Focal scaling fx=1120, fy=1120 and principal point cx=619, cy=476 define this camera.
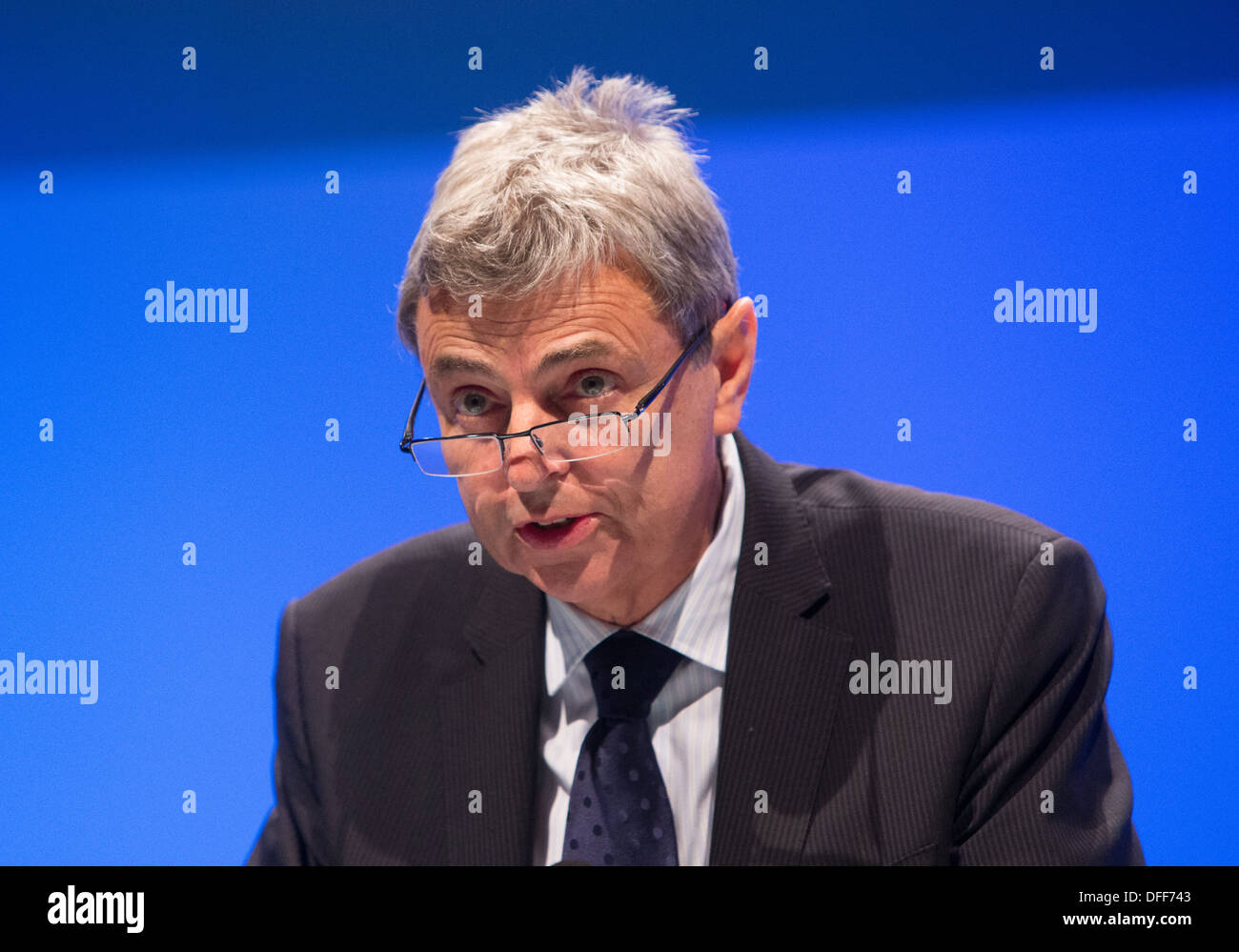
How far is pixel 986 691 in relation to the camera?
1722mm

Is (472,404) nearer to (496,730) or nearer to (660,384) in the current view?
(660,384)

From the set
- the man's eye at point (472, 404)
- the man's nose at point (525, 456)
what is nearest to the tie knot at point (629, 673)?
the man's nose at point (525, 456)

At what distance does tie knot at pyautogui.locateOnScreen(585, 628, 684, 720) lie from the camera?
1815 millimetres

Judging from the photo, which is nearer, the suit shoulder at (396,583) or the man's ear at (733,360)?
the man's ear at (733,360)

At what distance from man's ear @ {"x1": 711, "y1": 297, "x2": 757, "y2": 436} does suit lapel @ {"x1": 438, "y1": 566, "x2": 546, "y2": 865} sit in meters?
0.46

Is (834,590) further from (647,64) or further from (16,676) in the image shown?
(16,676)

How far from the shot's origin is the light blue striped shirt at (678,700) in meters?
1.80

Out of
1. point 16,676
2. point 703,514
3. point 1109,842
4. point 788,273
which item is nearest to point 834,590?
point 703,514

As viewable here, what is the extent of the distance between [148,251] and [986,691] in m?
Answer: 1.93

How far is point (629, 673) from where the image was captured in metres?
1.84

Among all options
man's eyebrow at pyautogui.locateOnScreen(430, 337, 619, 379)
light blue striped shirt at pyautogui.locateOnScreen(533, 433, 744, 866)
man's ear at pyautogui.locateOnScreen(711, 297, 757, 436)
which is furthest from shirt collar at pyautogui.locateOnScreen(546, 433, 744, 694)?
man's eyebrow at pyautogui.locateOnScreen(430, 337, 619, 379)

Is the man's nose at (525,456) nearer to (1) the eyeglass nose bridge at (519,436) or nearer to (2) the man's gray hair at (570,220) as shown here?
(1) the eyeglass nose bridge at (519,436)

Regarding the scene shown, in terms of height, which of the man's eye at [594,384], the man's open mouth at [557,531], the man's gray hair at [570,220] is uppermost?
the man's gray hair at [570,220]

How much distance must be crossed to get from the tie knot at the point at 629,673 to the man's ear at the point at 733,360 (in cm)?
38
